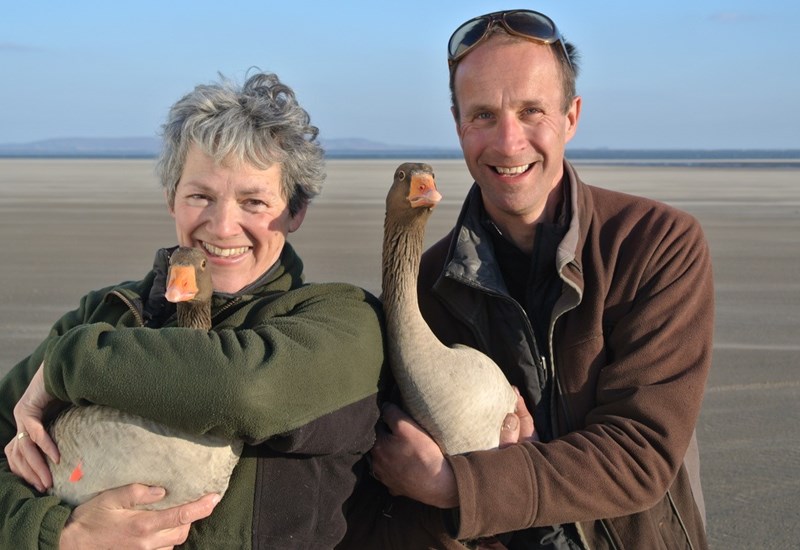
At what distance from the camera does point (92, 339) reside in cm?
298

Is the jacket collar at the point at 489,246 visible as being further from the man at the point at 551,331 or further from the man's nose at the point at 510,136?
the man's nose at the point at 510,136

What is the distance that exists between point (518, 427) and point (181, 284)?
132 cm

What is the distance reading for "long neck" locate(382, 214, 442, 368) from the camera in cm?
355

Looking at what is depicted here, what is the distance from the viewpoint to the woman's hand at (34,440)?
10.5 feet

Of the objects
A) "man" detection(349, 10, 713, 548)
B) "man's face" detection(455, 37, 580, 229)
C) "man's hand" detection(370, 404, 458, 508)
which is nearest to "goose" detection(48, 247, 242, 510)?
"man's hand" detection(370, 404, 458, 508)

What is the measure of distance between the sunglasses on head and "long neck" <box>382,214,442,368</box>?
735 millimetres

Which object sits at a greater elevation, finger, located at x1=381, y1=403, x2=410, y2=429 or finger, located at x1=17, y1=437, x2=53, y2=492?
finger, located at x1=381, y1=403, x2=410, y2=429

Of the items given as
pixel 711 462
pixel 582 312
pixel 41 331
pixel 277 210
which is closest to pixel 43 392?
pixel 277 210

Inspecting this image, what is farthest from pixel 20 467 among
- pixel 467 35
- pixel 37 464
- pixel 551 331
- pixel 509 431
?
pixel 467 35

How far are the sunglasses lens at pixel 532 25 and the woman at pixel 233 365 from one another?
910 mm

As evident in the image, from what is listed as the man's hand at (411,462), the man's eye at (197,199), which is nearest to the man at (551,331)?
the man's hand at (411,462)

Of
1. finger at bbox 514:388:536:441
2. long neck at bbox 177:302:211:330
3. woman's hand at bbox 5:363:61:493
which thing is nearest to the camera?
woman's hand at bbox 5:363:61:493

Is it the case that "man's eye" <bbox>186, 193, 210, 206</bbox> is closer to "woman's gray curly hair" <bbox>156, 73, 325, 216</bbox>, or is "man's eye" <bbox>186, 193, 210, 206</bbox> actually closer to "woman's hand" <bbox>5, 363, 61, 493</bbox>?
"woman's gray curly hair" <bbox>156, 73, 325, 216</bbox>

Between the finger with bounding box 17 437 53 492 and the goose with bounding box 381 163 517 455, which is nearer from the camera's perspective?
the finger with bounding box 17 437 53 492
